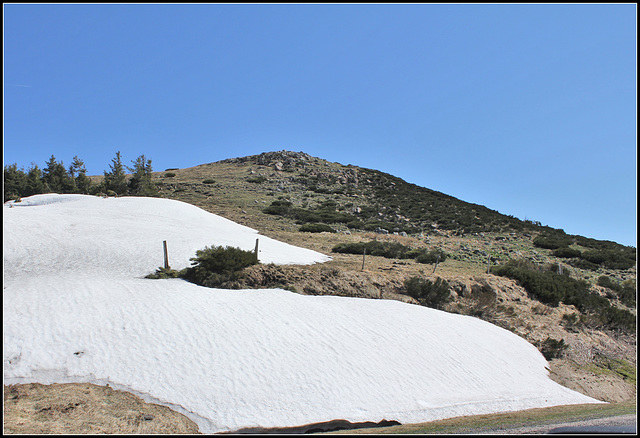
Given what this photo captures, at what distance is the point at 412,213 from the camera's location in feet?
177

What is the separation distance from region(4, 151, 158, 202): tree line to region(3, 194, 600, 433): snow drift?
103 ft

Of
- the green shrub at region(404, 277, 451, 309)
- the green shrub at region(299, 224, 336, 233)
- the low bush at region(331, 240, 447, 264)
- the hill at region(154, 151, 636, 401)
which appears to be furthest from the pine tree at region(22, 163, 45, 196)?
the green shrub at region(404, 277, 451, 309)

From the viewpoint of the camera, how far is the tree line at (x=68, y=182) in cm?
4572

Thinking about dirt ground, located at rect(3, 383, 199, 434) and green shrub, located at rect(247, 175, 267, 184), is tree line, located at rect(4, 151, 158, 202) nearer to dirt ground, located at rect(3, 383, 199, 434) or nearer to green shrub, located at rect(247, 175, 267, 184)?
green shrub, located at rect(247, 175, 267, 184)

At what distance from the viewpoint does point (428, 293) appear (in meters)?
18.9

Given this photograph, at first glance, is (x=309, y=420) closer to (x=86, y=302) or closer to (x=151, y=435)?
(x=151, y=435)

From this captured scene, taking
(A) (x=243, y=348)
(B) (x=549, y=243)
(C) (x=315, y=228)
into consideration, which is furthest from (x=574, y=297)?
(C) (x=315, y=228)

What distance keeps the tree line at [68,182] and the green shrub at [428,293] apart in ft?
115

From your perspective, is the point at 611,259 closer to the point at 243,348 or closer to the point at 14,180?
the point at 243,348

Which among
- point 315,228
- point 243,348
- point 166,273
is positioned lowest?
point 243,348

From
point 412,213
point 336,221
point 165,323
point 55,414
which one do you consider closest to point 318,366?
point 165,323

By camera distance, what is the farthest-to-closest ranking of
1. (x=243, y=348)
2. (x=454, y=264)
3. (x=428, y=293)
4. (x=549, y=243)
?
(x=549, y=243), (x=454, y=264), (x=428, y=293), (x=243, y=348)

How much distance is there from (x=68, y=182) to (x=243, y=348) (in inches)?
1983

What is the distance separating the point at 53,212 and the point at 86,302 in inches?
636
